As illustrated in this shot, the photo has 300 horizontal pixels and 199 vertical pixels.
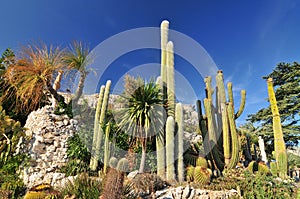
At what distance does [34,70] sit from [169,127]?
4.49 m

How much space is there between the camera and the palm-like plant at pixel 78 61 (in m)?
7.01

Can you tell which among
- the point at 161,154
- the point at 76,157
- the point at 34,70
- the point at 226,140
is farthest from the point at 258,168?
the point at 34,70

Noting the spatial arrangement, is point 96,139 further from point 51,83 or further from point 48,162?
point 51,83

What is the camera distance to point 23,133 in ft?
18.2

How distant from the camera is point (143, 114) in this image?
5969mm

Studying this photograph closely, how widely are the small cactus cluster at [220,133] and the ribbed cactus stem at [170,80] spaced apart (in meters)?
1.24

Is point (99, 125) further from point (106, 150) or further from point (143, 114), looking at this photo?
point (143, 114)

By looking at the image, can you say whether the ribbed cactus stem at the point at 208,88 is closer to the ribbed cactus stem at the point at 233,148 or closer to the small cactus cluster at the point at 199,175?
the ribbed cactus stem at the point at 233,148

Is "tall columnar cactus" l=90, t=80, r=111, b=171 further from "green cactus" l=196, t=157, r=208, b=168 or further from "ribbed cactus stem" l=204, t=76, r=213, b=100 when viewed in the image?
"ribbed cactus stem" l=204, t=76, r=213, b=100

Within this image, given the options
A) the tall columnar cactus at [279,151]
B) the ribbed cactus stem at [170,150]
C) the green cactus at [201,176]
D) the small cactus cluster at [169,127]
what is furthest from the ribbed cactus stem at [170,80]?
the tall columnar cactus at [279,151]

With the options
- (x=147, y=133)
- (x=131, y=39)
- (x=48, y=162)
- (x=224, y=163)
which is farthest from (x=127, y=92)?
(x=224, y=163)

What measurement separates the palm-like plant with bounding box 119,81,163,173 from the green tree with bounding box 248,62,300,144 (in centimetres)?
1035

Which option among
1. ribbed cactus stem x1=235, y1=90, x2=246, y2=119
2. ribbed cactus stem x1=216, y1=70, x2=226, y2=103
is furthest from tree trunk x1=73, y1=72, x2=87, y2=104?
ribbed cactus stem x1=235, y1=90, x2=246, y2=119

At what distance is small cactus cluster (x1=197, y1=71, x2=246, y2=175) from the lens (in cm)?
643
